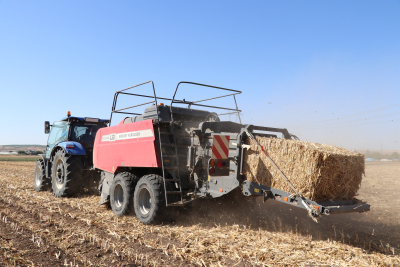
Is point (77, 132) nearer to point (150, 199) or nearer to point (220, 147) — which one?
point (150, 199)

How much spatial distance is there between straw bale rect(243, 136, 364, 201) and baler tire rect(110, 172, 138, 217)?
2.91 metres

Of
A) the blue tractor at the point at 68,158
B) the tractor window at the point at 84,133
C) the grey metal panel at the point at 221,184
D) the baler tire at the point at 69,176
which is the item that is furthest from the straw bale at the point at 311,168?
the tractor window at the point at 84,133

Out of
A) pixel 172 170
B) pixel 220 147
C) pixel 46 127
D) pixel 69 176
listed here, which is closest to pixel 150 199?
pixel 172 170

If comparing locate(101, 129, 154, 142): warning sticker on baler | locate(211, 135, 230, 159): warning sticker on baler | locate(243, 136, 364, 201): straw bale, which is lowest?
locate(243, 136, 364, 201): straw bale

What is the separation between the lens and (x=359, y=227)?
612 cm

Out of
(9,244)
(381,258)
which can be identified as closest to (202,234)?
(381,258)

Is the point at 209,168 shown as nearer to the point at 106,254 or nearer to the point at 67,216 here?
the point at 106,254

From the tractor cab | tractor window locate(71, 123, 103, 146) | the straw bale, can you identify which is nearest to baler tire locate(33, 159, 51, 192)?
the tractor cab

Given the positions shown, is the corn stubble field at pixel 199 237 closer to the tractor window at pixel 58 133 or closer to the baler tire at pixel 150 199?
the baler tire at pixel 150 199

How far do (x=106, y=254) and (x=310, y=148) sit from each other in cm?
330

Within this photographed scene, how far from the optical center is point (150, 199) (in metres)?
6.13

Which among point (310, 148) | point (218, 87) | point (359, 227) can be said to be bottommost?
point (359, 227)

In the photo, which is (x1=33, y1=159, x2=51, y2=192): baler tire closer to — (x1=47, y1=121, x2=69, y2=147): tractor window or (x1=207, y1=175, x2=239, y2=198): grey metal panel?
(x1=47, y1=121, x2=69, y2=147): tractor window

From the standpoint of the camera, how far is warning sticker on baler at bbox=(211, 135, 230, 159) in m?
5.25
